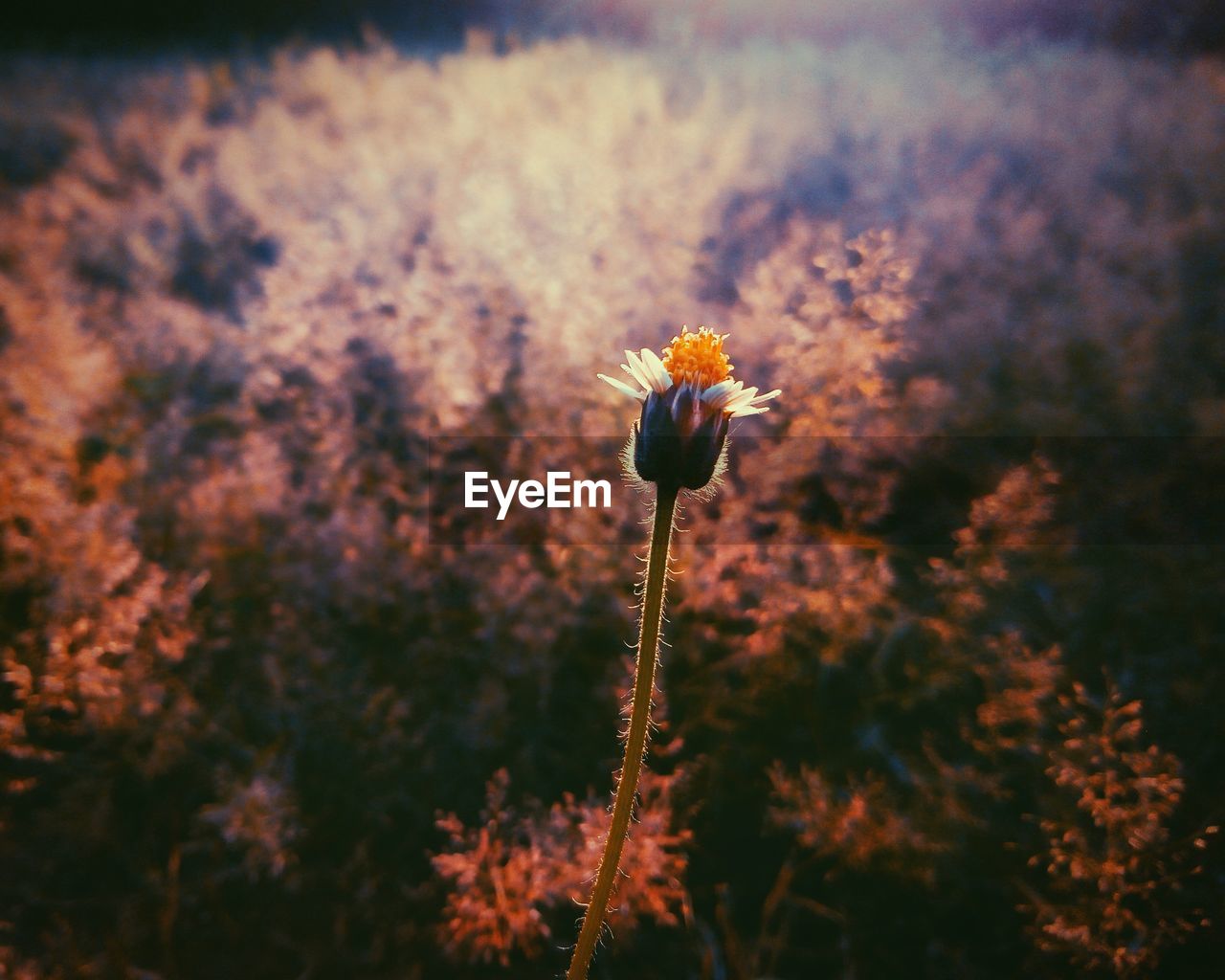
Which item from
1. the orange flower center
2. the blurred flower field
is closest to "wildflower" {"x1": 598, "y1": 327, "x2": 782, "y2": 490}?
the orange flower center

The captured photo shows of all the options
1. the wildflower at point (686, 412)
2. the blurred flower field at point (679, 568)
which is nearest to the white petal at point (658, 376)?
the wildflower at point (686, 412)

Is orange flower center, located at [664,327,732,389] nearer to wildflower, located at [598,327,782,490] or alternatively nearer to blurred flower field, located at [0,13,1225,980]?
wildflower, located at [598,327,782,490]

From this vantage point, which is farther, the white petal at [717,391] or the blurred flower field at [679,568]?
the blurred flower field at [679,568]

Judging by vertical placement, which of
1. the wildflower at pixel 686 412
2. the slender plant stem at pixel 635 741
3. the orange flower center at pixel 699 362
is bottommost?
the slender plant stem at pixel 635 741

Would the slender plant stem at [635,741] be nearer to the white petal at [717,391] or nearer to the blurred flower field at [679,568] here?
the white petal at [717,391]

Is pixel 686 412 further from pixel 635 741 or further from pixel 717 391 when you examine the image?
pixel 635 741

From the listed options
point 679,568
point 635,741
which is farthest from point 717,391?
point 679,568

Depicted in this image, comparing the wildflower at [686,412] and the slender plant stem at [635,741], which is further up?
the wildflower at [686,412]
